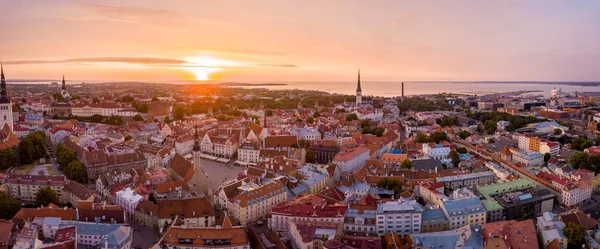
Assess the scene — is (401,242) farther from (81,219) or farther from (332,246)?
(81,219)

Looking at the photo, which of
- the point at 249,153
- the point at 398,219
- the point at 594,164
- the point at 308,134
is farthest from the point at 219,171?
the point at 594,164

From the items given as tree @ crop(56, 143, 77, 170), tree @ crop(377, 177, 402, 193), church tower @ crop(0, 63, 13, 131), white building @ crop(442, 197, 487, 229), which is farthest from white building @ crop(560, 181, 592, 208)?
church tower @ crop(0, 63, 13, 131)

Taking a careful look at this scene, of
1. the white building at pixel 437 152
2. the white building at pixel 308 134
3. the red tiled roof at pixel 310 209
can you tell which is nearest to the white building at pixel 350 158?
the white building at pixel 437 152

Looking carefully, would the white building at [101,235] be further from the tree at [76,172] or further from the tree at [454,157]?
the tree at [454,157]

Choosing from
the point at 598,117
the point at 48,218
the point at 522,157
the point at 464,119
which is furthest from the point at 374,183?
the point at 598,117

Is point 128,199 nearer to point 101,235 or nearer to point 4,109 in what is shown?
point 101,235

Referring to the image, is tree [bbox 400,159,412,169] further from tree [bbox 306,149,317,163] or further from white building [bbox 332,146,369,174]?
tree [bbox 306,149,317,163]
